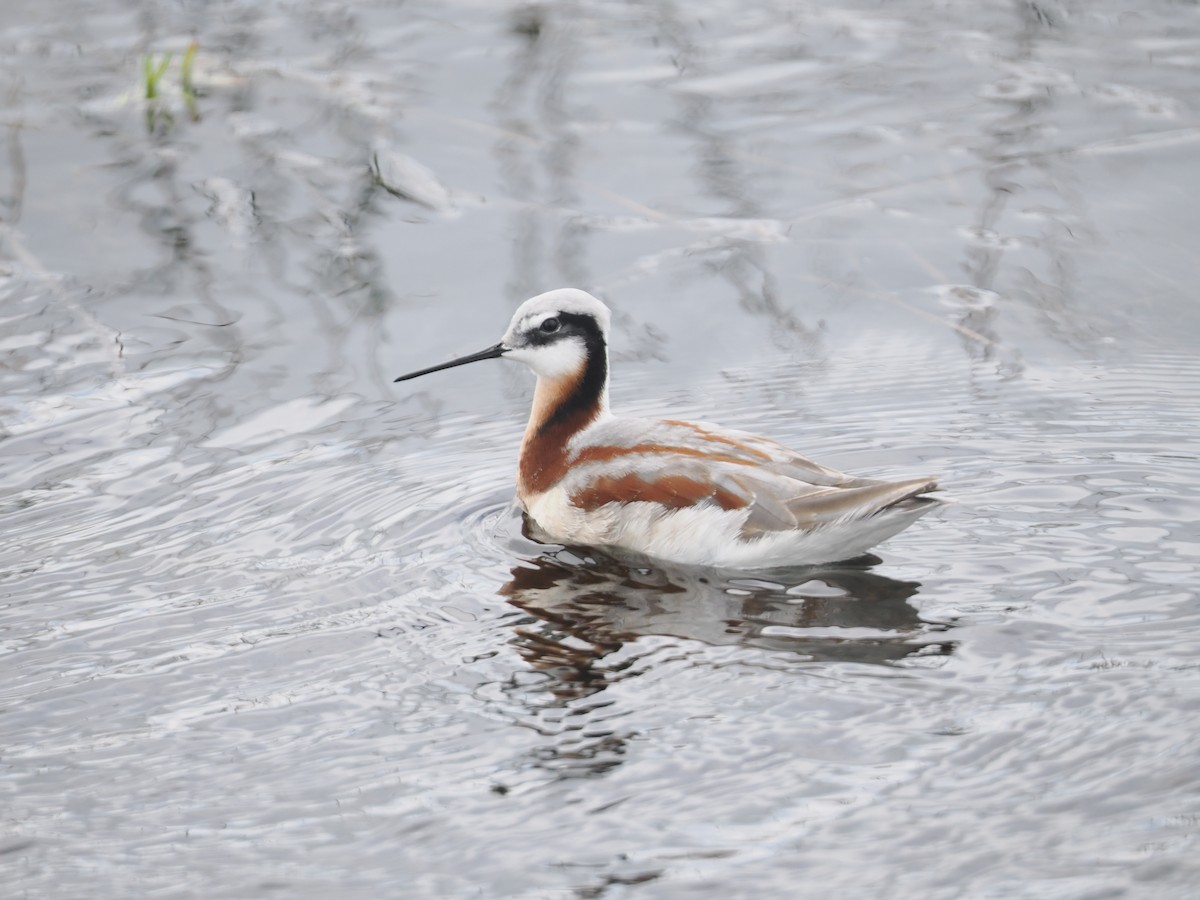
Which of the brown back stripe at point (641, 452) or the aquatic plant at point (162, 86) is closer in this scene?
the brown back stripe at point (641, 452)

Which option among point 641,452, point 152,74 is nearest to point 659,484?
point 641,452

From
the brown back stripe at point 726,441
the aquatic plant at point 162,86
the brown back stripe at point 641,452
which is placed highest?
the brown back stripe at point 726,441

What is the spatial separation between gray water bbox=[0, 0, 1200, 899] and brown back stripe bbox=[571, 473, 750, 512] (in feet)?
1.02

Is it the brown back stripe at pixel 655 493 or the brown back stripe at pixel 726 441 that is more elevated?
the brown back stripe at pixel 726 441

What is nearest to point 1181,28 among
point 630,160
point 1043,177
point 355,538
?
point 1043,177

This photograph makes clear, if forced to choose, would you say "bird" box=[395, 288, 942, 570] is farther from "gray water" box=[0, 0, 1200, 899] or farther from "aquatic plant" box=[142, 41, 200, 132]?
"aquatic plant" box=[142, 41, 200, 132]

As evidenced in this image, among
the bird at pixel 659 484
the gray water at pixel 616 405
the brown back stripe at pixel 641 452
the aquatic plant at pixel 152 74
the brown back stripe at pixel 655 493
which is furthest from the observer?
the aquatic plant at pixel 152 74

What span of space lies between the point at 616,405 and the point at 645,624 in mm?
2575

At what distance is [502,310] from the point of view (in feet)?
34.1

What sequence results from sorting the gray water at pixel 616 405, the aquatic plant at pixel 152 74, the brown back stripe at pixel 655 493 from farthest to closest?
the aquatic plant at pixel 152 74
the brown back stripe at pixel 655 493
the gray water at pixel 616 405

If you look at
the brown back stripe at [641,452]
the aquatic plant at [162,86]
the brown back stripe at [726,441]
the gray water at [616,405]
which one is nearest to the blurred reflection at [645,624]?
the gray water at [616,405]

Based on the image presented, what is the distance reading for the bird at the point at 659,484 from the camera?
7504mm

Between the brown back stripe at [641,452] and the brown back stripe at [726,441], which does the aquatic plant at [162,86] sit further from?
the brown back stripe at [726,441]

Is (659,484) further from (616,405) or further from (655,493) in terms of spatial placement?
(616,405)
